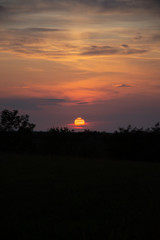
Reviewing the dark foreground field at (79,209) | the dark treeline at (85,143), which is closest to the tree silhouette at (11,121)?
the dark treeline at (85,143)

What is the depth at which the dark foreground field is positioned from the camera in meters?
7.01

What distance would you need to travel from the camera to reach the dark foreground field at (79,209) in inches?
276

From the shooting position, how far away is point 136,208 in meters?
9.40

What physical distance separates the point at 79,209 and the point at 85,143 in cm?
3289

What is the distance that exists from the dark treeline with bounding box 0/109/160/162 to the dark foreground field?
78.3ft

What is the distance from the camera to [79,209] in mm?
9250

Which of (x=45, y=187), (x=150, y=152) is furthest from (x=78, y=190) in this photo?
(x=150, y=152)

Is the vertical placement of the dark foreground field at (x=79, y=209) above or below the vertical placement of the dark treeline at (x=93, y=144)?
below

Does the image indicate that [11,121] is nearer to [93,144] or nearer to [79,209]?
[93,144]

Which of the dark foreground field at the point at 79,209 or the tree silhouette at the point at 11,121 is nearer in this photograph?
the dark foreground field at the point at 79,209

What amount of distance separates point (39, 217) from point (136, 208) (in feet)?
9.60

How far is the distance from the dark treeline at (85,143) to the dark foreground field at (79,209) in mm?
23875

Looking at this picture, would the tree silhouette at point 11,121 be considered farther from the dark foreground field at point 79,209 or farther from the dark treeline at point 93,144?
the dark foreground field at point 79,209

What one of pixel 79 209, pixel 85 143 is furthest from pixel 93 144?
pixel 79 209
